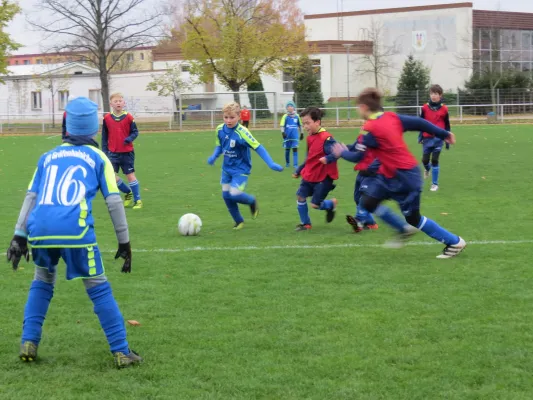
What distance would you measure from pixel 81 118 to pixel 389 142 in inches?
136

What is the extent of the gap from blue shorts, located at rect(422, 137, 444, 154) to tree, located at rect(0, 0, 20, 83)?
35.5 meters

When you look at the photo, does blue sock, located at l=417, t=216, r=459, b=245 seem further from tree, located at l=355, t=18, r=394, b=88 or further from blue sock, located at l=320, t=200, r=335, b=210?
tree, located at l=355, t=18, r=394, b=88

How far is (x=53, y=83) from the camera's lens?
5666cm

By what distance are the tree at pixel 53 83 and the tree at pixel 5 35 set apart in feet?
32.9

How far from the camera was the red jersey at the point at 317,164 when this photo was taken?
9.16 m

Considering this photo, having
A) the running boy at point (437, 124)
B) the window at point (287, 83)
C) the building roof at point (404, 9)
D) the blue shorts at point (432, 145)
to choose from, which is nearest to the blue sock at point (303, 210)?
the running boy at point (437, 124)

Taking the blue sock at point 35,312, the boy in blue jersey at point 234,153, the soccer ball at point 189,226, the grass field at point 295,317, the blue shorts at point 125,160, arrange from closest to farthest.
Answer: the grass field at point 295,317 → the blue sock at point 35,312 → the soccer ball at point 189,226 → the boy in blue jersey at point 234,153 → the blue shorts at point 125,160

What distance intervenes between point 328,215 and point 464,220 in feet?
6.04

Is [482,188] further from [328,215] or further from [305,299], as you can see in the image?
[305,299]

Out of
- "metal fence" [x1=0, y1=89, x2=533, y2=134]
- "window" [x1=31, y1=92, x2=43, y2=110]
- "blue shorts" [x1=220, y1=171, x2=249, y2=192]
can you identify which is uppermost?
"window" [x1=31, y1=92, x2=43, y2=110]

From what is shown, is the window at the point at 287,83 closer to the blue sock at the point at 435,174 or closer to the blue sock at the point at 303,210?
the blue sock at the point at 435,174

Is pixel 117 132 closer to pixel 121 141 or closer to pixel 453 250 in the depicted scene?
pixel 121 141

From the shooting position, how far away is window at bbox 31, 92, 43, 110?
191 feet

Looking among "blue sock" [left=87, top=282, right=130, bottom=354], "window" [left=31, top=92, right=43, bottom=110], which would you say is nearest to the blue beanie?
"blue sock" [left=87, top=282, right=130, bottom=354]
